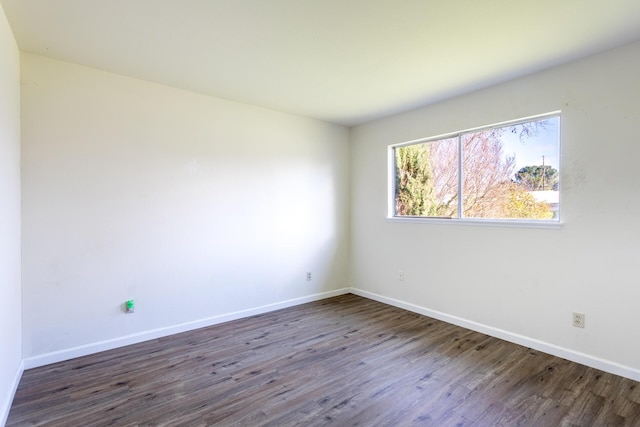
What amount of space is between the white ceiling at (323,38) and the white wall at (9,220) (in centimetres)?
28

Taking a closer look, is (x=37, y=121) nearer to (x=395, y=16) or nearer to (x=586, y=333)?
(x=395, y=16)

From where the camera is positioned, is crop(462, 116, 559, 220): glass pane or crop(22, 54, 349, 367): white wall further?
crop(462, 116, 559, 220): glass pane

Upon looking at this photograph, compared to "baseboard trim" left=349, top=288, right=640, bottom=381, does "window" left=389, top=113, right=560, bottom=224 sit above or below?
above

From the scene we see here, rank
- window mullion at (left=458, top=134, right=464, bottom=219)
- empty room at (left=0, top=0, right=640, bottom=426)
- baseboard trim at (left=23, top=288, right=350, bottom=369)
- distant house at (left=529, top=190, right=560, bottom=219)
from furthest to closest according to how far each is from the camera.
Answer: window mullion at (left=458, top=134, right=464, bottom=219), distant house at (left=529, top=190, right=560, bottom=219), baseboard trim at (left=23, top=288, right=350, bottom=369), empty room at (left=0, top=0, right=640, bottom=426)

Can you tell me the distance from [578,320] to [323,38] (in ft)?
9.72

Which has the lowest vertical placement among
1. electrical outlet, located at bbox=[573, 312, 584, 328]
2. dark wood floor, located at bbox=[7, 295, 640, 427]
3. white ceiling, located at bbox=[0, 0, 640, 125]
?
dark wood floor, located at bbox=[7, 295, 640, 427]

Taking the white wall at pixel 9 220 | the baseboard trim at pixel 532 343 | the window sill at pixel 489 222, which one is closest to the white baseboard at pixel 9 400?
the white wall at pixel 9 220

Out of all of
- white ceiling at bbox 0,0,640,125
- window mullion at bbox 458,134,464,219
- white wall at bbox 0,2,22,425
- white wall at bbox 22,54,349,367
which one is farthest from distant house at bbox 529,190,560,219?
white wall at bbox 0,2,22,425

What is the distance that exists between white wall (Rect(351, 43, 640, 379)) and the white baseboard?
3.59 meters

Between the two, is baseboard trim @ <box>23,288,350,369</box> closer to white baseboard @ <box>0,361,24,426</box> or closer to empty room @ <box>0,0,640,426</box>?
empty room @ <box>0,0,640,426</box>

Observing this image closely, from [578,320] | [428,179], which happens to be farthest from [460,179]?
[578,320]

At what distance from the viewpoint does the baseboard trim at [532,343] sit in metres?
2.37

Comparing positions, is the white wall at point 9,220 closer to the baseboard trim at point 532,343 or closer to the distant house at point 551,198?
the baseboard trim at point 532,343

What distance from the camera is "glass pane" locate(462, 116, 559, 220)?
279 cm
